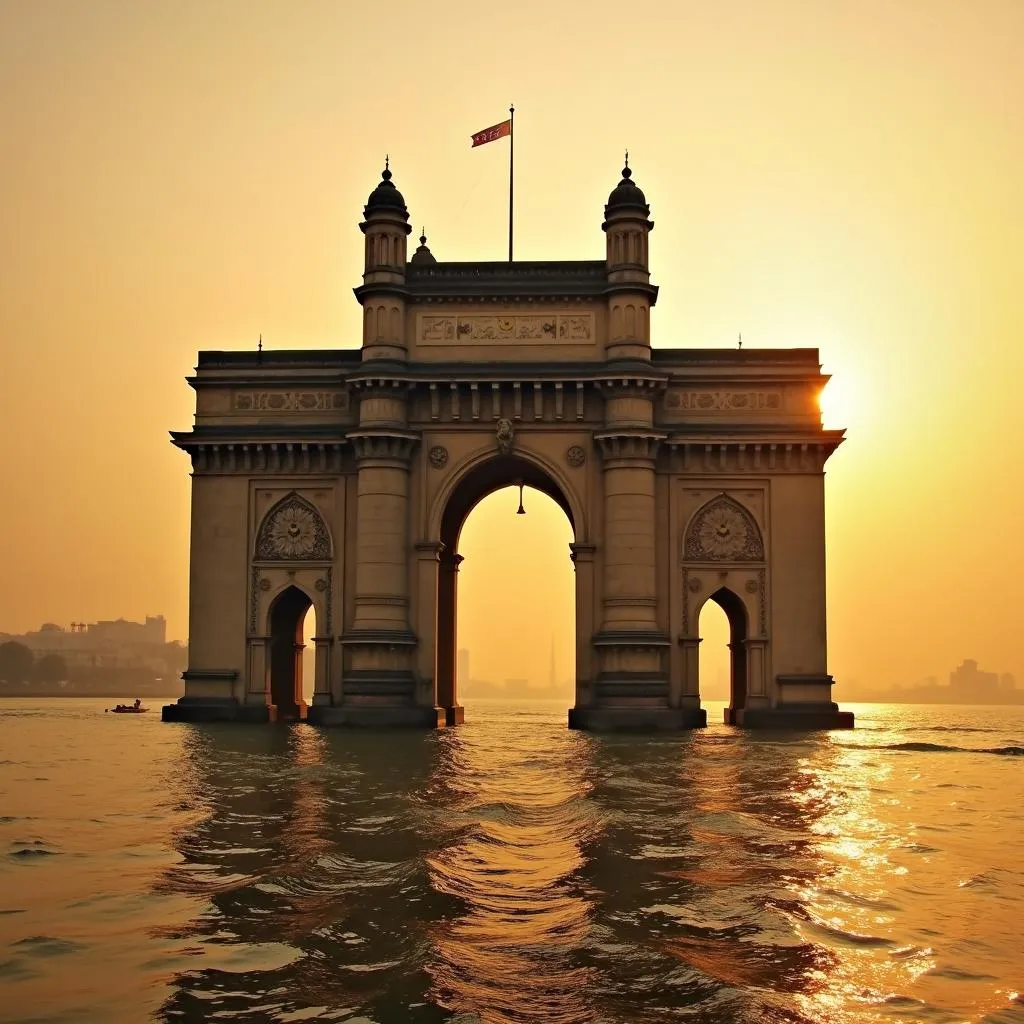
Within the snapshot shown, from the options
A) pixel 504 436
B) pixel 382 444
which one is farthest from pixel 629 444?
pixel 382 444

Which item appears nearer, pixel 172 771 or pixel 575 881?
pixel 575 881

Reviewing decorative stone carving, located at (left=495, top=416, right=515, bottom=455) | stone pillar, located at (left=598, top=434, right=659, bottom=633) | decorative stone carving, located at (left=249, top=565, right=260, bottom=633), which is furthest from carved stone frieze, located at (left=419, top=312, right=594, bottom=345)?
decorative stone carving, located at (left=249, top=565, right=260, bottom=633)

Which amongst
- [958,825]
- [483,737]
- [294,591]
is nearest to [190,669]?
[294,591]

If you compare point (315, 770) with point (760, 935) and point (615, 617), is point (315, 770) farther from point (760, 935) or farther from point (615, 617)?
point (615, 617)

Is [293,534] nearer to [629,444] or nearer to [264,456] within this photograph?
[264,456]

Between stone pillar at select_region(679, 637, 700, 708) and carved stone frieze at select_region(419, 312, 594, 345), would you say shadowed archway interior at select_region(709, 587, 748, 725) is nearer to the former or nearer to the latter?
stone pillar at select_region(679, 637, 700, 708)

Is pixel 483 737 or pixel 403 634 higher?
pixel 403 634
